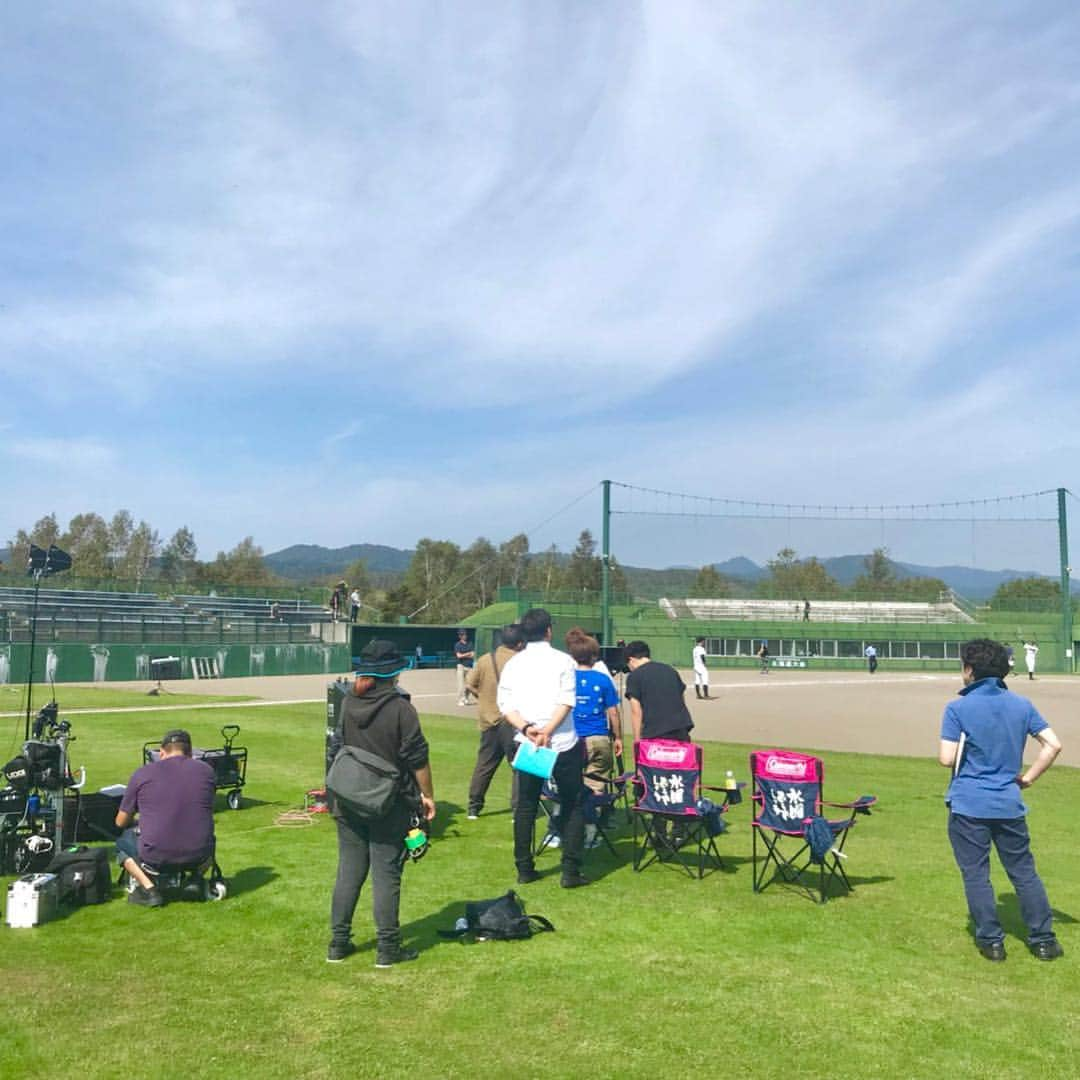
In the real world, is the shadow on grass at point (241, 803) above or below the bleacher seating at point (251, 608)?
below

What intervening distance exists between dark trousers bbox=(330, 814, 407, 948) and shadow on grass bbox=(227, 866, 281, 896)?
1.67 meters

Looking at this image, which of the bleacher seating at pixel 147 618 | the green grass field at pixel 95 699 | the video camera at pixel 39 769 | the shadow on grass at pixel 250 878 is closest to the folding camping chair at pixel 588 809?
the shadow on grass at pixel 250 878

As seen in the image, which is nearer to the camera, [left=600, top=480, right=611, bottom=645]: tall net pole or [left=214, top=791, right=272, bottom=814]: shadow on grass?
[left=214, top=791, right=272, bottom=814]: shadow on grass

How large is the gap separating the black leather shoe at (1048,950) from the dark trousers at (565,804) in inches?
110

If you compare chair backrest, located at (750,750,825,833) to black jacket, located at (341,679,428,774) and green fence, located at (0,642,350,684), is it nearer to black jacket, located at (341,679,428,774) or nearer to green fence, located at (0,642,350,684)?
black jacket, located at (341,679,428,774)

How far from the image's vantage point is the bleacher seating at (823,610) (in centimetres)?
5459

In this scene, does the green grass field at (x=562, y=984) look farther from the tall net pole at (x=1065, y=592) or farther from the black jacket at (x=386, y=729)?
the tall net pole at (x=1065, y=592)

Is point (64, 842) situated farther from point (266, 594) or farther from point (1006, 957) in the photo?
point (266, 594)

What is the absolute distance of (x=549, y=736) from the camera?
6371 mm

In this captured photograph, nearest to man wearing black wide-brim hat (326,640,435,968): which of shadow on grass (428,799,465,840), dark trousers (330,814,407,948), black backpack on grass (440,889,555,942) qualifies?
dark trousers (330,814,407,948)

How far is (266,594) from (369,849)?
49811 millimetres

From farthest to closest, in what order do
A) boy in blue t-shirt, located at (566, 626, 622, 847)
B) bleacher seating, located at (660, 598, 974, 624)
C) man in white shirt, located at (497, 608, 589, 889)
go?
bleacher seating, located at (660, 598, 974, 624) < boy in blue t-shirt, located at (566, 626, 622, 847) < man in white shirt, located at (497, 608, 589, 889)

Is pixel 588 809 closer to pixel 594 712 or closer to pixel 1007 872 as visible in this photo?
pixel 594 712

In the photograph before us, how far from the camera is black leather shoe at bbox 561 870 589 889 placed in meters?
6.58
